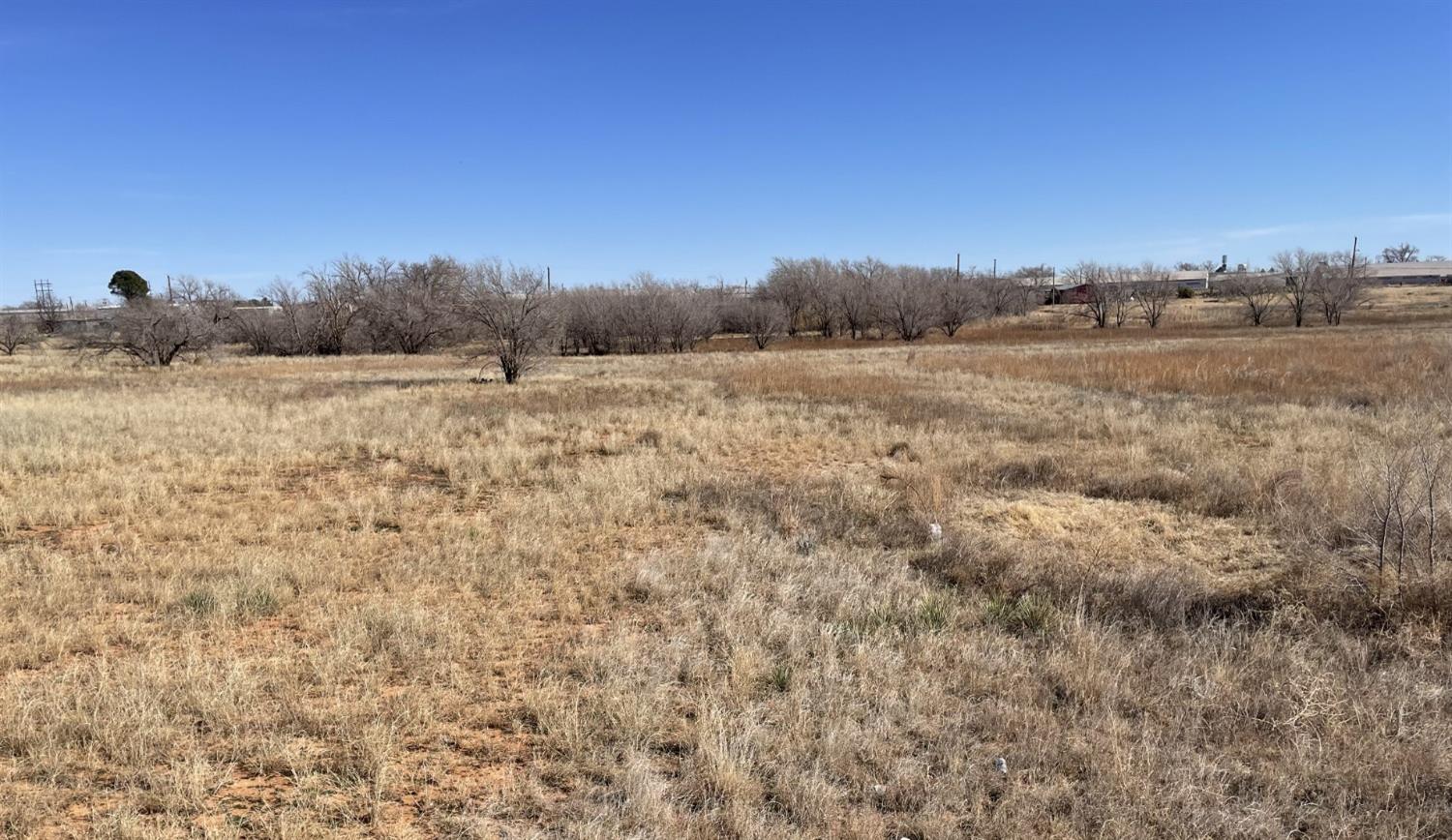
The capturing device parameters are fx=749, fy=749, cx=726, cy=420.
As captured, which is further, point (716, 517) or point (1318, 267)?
point (1318, 267)

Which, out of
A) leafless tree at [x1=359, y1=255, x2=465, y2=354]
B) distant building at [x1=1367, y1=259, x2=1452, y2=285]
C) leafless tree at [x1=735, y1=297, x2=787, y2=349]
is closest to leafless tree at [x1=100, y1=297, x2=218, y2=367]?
leafless tree at [x1=359, y1=255, x2=465, y2=354]

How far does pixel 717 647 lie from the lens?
457 cm

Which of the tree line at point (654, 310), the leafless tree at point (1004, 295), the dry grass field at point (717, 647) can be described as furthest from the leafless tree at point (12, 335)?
the leafless tree at point (1004, 295)

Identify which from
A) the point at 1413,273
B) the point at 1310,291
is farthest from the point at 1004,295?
the point at 1413,273

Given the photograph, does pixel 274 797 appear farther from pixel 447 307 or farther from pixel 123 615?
pixel 447 307

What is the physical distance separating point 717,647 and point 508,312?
2044 cm

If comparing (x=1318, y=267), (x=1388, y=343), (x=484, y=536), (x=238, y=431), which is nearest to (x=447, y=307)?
(x=238, y=431)

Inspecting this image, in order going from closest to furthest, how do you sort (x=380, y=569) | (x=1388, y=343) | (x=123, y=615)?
(x=123, y=615) < (x=380, y=569) < (x=1388, y=343)

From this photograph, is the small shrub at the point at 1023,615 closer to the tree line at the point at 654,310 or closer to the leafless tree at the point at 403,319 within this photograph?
the tree line at the point at 654,310

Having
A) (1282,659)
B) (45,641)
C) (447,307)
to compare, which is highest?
(447,307)

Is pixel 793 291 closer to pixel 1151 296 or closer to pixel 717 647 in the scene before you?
pixel 1151 296

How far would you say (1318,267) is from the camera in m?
54.2

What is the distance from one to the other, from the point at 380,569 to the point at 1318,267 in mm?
67578

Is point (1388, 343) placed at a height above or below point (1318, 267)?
below
